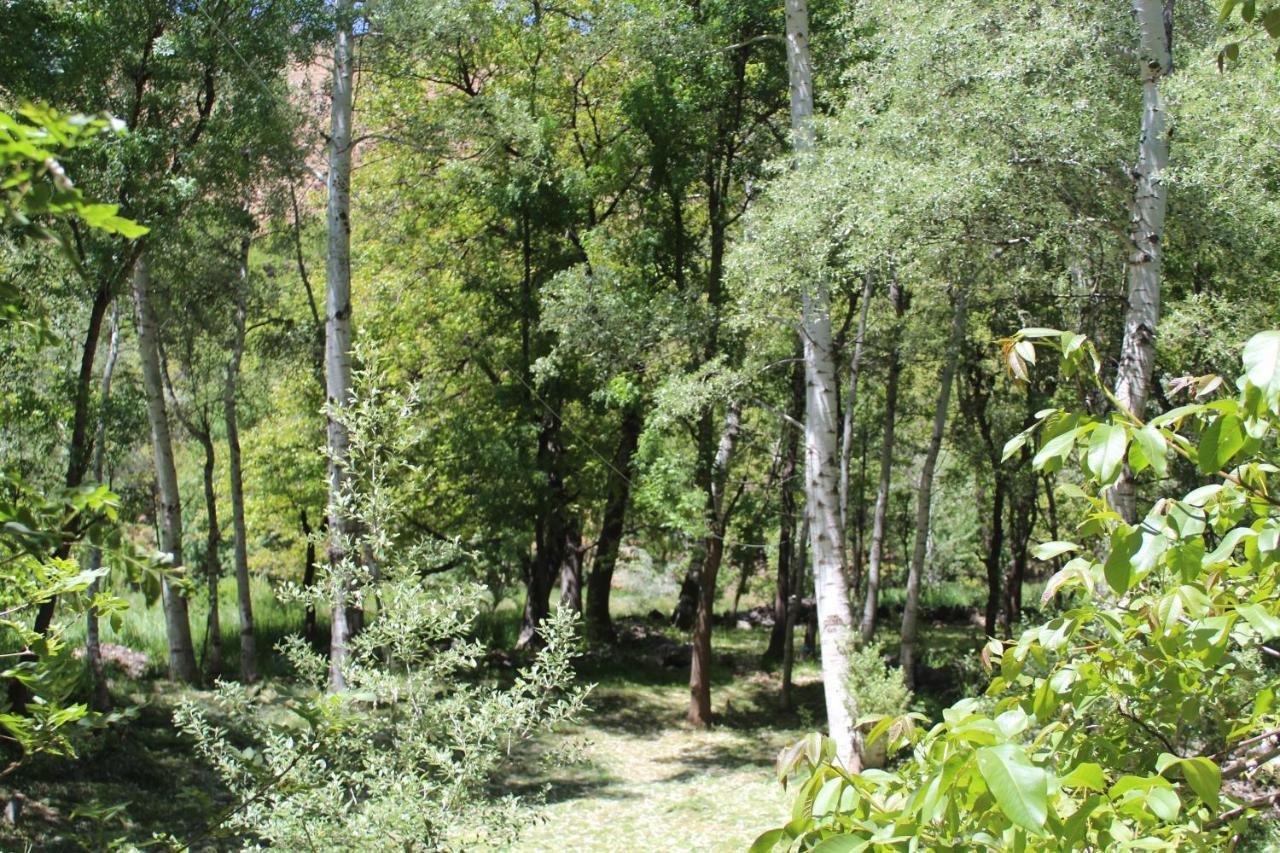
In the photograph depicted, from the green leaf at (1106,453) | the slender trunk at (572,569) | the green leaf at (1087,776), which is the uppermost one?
the green leaf at (1106,453)

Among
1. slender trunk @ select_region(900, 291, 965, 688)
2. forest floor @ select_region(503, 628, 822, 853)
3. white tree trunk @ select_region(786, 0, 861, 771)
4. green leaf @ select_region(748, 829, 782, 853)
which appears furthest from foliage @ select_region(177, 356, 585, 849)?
slender trunk @ select_region(900, 291, 965, 688)

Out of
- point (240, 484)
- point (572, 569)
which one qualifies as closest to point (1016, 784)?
point (240, 484)

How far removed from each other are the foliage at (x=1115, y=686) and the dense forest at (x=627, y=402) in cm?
1

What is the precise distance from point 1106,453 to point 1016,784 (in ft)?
1.41

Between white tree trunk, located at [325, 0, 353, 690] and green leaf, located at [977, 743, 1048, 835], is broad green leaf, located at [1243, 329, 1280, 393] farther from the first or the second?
white tree trunk, located at [325, 0, 353, 690]

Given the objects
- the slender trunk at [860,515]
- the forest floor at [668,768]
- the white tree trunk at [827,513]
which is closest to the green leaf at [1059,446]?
the forest floor at [668,768]

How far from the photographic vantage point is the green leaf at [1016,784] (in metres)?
1.11

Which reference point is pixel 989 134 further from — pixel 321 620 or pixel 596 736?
pixel 321 620

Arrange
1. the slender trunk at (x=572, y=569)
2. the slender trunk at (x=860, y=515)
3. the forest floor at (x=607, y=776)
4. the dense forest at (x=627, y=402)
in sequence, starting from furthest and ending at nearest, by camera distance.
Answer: the slender trunk at (x=860, y=515) < the slender trunk at (x=572, y=569) < the forest floor at (x=607, y=776) < the dense forest at (x=627, y=402)

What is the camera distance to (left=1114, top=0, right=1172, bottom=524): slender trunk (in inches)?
283

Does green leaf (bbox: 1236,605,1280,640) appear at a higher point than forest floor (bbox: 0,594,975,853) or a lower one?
higher

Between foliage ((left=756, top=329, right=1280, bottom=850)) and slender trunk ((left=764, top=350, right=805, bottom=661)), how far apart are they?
11.6m

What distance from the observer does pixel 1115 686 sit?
181 cm

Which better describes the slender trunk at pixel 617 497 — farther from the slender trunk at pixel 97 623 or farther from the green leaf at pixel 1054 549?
the green leaf at pixel 1054 549
